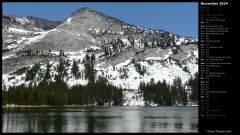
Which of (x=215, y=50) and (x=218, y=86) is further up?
(x=215, y=50)

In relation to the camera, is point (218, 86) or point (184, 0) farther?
point (184, 0)

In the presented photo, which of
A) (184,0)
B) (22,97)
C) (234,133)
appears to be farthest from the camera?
(22,97)

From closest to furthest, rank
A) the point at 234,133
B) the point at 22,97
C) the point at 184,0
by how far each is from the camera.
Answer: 1. the point at 234,133
2. the point at 184,0
3. the point at 22,97

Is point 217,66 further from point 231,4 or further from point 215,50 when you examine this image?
point 231,4

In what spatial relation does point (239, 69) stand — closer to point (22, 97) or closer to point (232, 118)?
point (232, 118)

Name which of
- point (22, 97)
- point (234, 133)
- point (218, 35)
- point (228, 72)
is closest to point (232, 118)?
point (234, 133)

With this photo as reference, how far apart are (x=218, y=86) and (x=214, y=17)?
3.25 meters

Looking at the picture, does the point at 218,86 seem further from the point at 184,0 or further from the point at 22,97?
the point at 22,97

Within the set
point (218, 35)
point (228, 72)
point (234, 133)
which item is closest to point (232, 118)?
point (234, 133)

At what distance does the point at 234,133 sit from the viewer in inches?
813

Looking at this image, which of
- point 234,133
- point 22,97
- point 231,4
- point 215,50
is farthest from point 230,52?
point 22,97

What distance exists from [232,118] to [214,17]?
4.79 m

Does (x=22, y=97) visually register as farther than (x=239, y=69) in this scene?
Yes

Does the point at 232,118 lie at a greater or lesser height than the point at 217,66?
lesser
